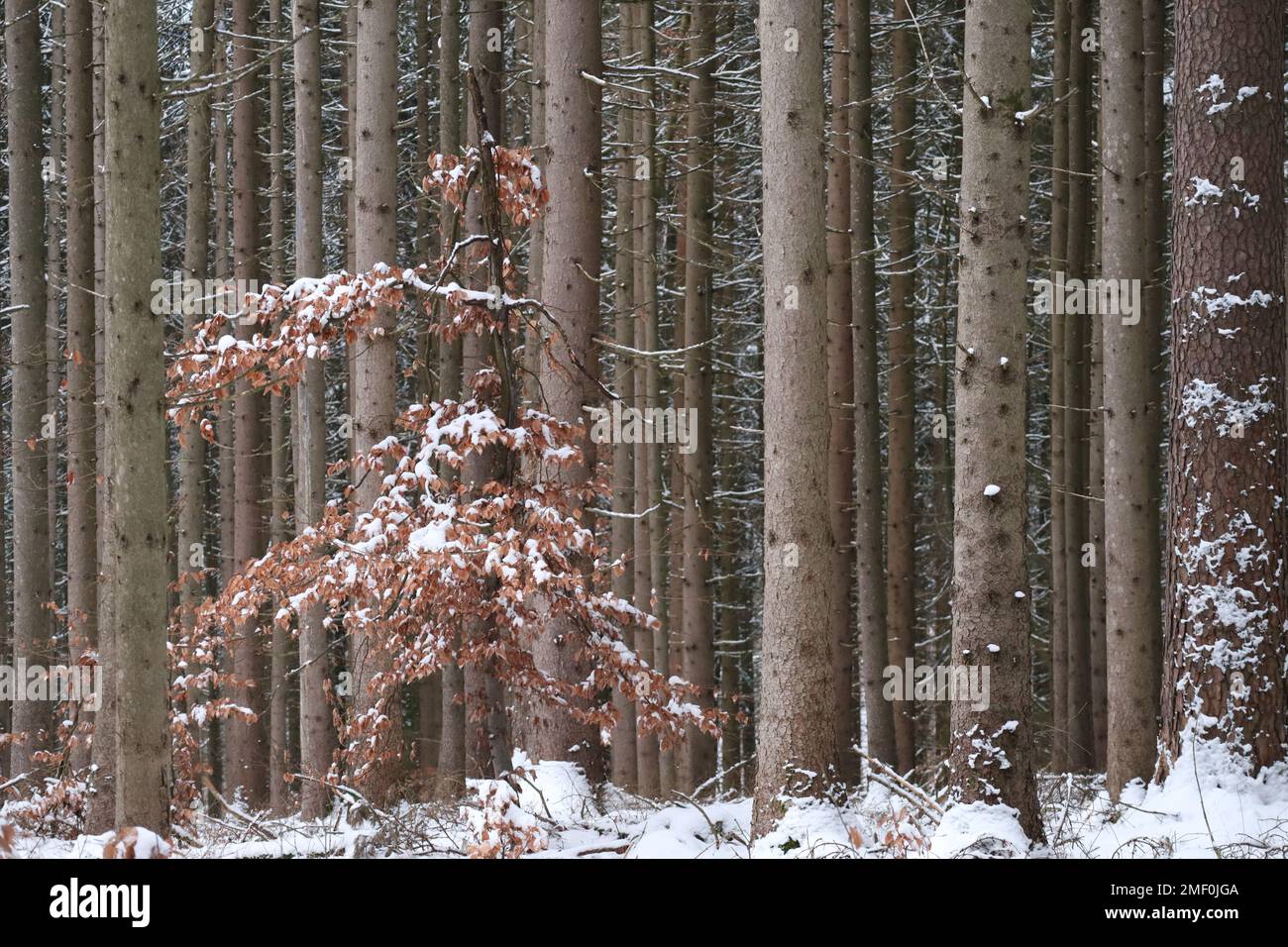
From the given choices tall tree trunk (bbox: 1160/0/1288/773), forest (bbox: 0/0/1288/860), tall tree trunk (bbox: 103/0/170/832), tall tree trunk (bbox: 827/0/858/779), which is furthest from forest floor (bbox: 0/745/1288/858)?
tall tree trunk (bbox: 827/0/858/779)

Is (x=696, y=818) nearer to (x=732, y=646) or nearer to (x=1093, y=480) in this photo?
(x=1093, y=480)

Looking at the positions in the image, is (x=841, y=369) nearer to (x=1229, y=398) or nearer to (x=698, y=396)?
(x=698, y=396)

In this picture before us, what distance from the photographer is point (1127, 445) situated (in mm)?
9062

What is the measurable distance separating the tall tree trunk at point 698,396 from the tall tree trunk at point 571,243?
366 cm

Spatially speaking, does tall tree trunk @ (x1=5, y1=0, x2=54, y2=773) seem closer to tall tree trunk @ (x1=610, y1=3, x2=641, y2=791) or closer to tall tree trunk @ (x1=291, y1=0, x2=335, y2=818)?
tall tree trunk @ (x1=291, y1=0, x2=335, y2=818)

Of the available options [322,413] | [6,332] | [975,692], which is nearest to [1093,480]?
[975,692]

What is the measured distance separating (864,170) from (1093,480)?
4.36 m

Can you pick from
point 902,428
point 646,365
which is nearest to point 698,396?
point 646,365

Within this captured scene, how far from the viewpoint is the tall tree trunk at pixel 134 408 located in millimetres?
5754

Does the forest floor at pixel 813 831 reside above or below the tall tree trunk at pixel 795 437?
below

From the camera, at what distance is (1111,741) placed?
8.94 m

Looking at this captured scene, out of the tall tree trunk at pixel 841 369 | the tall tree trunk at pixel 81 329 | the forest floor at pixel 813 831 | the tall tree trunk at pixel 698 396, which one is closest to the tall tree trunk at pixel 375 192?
Result: the forest floor at pixel 813 831

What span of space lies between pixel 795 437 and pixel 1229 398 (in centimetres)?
252

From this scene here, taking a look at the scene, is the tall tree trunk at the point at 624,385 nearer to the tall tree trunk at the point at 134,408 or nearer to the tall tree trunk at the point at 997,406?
the tall tree trunk at the point at 997,406
